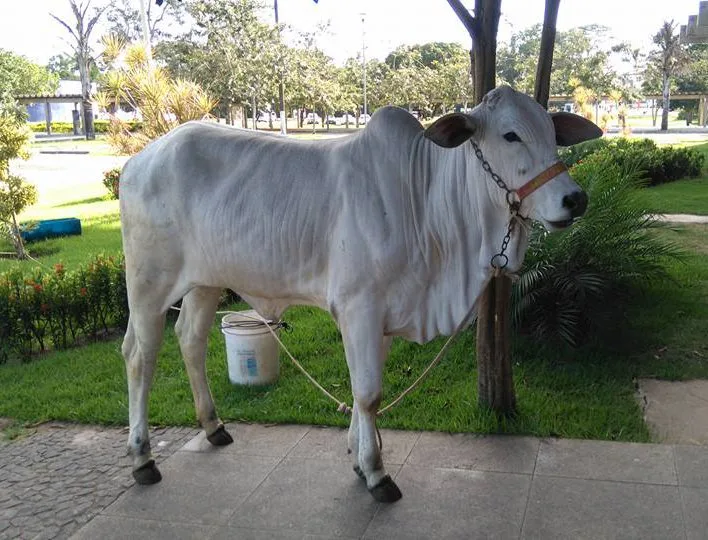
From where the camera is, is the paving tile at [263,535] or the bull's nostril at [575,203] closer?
the bull's nostril at [575,203]

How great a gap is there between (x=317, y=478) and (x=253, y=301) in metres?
1.02

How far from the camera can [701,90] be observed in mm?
61781

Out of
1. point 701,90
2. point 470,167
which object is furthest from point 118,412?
point 701,90

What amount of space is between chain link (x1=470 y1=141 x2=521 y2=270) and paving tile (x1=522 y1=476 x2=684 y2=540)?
1.23 m

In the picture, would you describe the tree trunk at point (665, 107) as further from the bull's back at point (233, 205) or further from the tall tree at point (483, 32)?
the bull's back at point (233, 205)

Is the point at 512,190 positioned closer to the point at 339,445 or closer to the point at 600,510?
the point at 600,510

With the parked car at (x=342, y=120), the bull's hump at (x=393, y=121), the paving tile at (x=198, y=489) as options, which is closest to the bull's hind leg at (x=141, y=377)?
the paving tile at (x=198, y=489)

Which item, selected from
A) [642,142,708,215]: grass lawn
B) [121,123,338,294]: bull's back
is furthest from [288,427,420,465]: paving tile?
[642,142,708,215]: grass lawn

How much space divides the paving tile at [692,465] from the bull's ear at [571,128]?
183cm

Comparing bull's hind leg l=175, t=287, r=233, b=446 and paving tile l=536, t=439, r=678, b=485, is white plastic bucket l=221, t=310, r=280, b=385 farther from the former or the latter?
paving tile l=536, t=439, r=678, b=485

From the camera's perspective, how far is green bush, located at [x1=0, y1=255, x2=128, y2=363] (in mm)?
6543

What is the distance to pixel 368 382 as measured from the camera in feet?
11.3

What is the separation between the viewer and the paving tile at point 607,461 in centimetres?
384

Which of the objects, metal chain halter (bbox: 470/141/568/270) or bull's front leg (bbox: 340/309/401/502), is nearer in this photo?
metal chain halter (bbox: 470/141/568/270)
